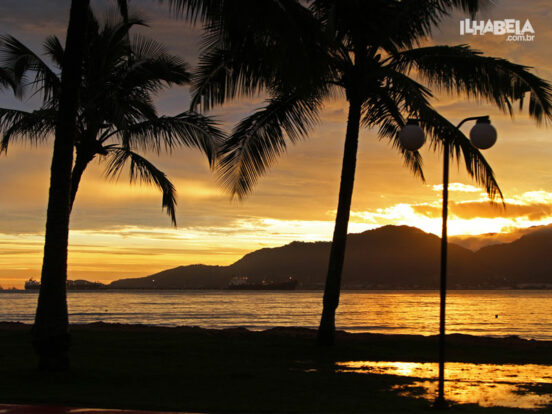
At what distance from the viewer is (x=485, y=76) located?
1484 centimetres

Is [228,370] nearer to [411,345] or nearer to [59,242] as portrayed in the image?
[59,242]

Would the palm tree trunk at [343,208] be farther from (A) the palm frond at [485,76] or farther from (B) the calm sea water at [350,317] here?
(B) the calm sea water at [350,317]

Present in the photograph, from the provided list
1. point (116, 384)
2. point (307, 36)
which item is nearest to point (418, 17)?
point (307, 36)

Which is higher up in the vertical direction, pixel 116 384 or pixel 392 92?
pixel 392 92

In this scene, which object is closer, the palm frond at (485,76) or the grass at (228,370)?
the grass at (228,370)

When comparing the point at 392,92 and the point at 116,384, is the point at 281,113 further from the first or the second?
the point at 116,384

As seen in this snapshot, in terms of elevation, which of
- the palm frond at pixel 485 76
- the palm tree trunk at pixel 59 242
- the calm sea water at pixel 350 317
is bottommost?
the calm sea water at pixel 350 317

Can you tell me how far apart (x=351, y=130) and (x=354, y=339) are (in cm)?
642

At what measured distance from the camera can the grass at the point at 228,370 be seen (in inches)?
354

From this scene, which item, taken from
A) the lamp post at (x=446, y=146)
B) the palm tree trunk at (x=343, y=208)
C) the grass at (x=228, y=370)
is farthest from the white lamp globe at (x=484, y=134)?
the palm tree trunk at (x=343, y=208)

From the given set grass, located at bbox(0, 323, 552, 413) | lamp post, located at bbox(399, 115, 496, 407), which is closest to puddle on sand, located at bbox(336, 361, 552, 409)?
grass, located at bbox(0, 323, 552, 413)

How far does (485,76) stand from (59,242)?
10.1 m

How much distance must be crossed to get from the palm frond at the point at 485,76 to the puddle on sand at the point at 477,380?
233 inches

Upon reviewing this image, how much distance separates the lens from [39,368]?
35.4ft
